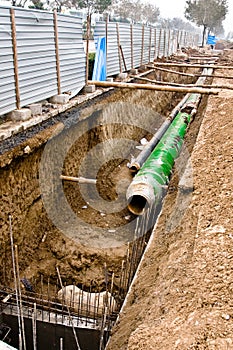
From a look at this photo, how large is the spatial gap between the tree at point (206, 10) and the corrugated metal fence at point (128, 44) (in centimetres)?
4506

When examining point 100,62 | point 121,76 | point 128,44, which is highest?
point 128,44

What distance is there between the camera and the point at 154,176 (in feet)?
28.1

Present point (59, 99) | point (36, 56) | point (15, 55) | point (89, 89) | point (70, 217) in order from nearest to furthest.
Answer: point (15, 55) < point (36, 56) < point (59, 99) < point (70, 217) < point (89, 89)

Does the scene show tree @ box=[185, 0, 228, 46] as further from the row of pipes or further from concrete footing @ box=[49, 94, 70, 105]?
concrete footing @ box=[49, 94, 70, 105]

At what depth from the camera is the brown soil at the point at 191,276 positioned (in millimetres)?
3109

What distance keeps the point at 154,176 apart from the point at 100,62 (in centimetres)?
463

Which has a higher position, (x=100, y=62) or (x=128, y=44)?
(x=128, y=44)

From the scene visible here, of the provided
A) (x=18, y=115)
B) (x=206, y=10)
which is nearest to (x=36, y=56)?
(x=18, y=115)

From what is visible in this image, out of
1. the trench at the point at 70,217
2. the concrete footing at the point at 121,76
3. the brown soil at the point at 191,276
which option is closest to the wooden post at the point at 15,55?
the trench at the point at 70,217

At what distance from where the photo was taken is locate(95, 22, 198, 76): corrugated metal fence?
39.8ft

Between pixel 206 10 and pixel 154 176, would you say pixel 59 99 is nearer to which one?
pixel 154 176

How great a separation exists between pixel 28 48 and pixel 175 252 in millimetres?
4835

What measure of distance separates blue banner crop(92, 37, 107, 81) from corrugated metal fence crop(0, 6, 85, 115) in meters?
1.54

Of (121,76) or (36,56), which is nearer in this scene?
(36,56)
